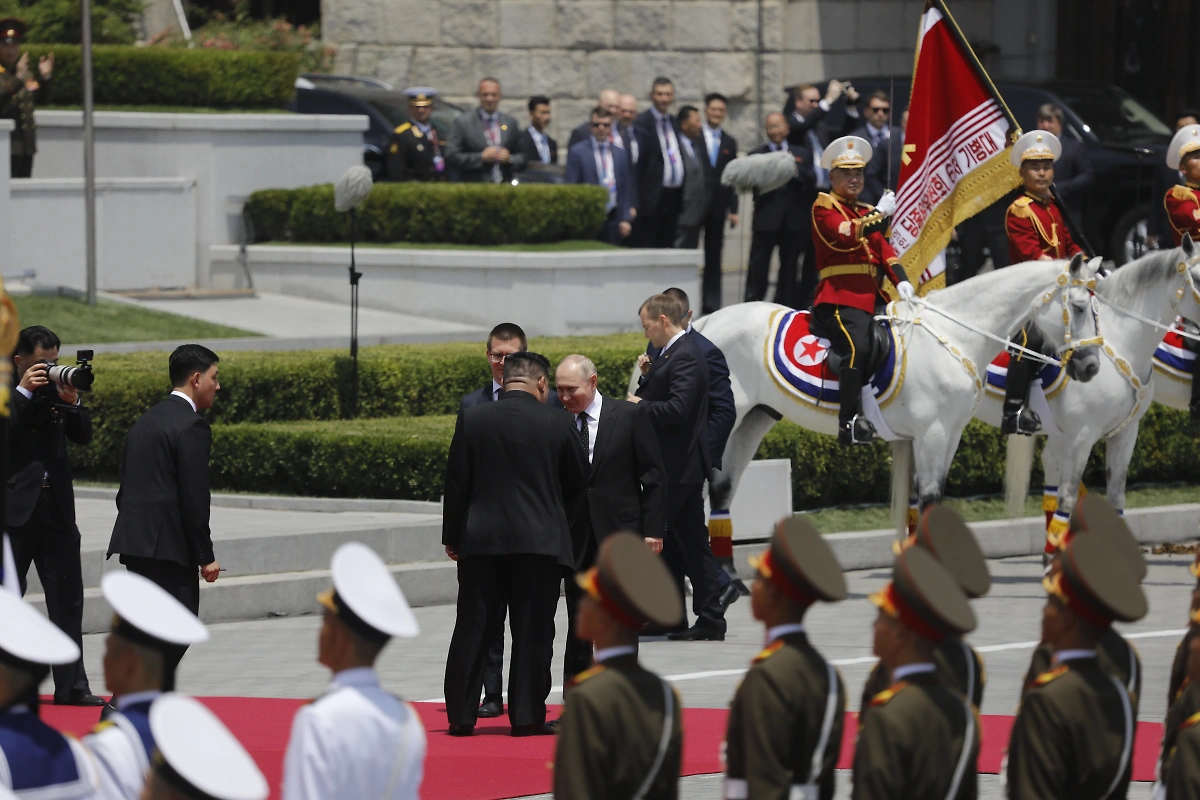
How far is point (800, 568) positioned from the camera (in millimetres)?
5371

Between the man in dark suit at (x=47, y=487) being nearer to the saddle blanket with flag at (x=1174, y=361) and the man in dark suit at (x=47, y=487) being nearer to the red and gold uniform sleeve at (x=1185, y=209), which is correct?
the red and gold uniform sleeve at (x=1185, y=209)

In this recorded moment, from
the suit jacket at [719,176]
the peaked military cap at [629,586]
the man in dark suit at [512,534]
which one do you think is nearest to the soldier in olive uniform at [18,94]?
the suit jacket at [719,176]

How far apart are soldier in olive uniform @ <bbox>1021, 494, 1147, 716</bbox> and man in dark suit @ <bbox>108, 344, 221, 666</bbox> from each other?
4231 millimetres

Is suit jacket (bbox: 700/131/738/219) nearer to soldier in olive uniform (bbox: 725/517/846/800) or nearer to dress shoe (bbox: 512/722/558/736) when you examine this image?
dress shoe (bbox: 512/722/558/736)

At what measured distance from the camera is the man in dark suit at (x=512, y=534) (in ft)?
30.4

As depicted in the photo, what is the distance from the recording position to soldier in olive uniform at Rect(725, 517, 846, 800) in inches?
210

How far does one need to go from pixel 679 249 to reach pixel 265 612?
985cm

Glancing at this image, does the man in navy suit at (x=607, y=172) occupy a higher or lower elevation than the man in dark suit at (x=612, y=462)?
higher

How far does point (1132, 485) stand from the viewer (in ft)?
57.6

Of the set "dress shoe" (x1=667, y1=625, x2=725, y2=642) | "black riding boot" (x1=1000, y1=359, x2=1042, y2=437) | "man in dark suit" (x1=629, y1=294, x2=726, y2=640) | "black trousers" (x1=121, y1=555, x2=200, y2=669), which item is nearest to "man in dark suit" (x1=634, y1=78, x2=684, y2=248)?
"black riding boot" (x1=1000, y1=359, x2=1042, y2=437)

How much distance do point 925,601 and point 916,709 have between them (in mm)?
269

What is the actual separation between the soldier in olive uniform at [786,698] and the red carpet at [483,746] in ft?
8.90

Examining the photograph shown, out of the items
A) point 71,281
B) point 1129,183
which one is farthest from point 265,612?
point 1129,183

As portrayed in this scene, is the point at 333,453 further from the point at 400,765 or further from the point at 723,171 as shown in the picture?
the point at 400,765
